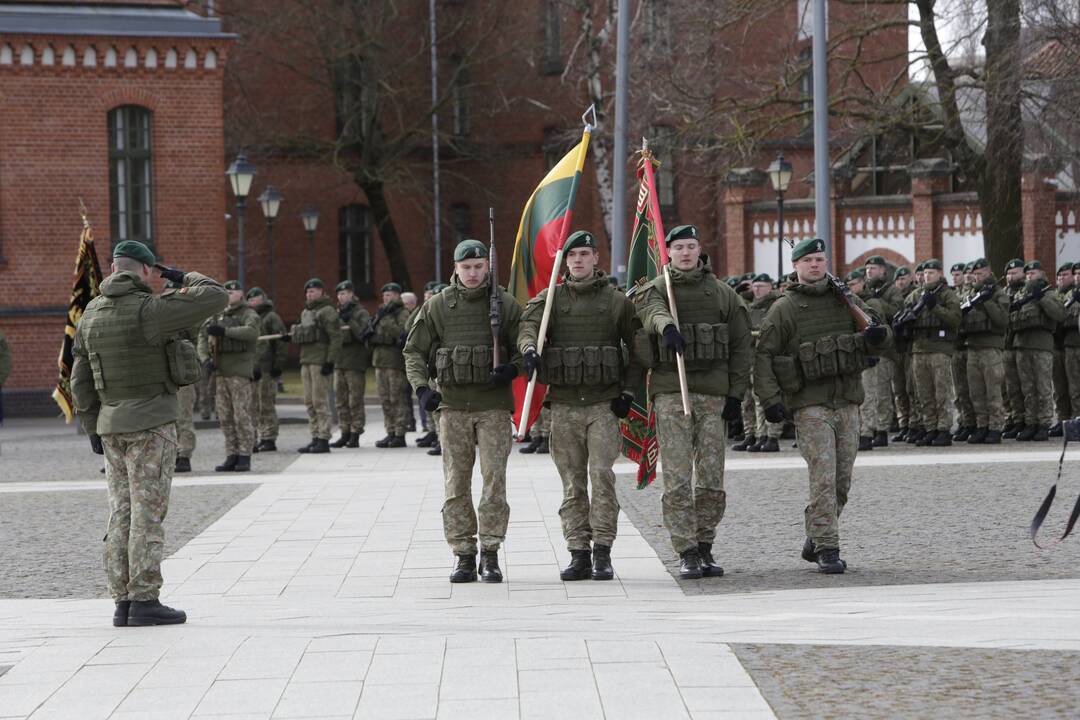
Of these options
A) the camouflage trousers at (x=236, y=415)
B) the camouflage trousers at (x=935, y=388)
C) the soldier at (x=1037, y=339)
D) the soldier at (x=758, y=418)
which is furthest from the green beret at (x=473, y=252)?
the soldier at (x=1037, y=339)

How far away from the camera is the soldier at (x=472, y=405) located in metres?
10.1

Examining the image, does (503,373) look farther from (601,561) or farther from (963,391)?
(963,391)

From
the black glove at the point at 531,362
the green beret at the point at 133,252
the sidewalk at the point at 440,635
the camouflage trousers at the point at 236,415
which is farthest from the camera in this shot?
the camouflage trousers at the point at 236,415

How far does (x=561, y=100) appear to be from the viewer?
48.7m

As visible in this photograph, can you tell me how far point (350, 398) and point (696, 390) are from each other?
11.7m

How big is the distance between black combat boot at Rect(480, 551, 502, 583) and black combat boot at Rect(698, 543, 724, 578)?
1.21 metres

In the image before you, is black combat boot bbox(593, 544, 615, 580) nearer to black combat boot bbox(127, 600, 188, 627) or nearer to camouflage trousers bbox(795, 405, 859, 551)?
camouflage trousers bbox(795, 405, 859, 551)

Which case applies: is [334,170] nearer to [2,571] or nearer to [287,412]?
[287,412]

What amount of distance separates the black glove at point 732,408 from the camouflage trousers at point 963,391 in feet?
32.5

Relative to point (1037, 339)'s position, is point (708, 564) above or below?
below

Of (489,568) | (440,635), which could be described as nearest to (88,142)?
(489,568)

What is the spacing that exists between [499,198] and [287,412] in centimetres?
2026

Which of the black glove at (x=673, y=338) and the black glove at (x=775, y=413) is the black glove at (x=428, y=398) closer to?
the black glove at (x=673, y=338)

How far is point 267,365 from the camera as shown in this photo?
20906 millimetres
